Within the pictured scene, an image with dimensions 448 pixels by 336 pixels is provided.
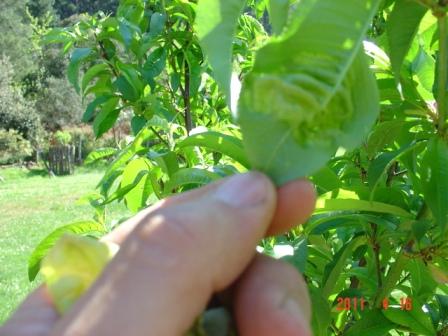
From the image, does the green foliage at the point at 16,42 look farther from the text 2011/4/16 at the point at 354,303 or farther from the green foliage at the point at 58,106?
the text 2011/4/16 at the point at 354,303

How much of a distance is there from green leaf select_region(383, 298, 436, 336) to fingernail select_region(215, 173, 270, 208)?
2.23 ft

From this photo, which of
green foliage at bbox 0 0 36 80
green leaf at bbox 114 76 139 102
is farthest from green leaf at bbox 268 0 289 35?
green foliage at bbox 0 0 36 80

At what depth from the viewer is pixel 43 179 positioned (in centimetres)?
1487

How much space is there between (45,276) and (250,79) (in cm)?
30

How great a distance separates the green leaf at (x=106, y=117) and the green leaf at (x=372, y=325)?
3.53ft

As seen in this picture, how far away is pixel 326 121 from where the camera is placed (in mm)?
614

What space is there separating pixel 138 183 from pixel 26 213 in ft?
28.1

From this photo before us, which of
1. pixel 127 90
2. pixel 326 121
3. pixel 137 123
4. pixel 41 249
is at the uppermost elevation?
pixel 326 121

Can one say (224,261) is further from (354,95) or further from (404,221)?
(404,221)

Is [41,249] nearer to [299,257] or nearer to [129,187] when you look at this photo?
[129,187]

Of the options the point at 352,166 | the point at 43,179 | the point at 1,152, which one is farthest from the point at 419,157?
the point at 1,152

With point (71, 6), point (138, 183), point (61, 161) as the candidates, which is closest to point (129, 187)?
point (138, 183)

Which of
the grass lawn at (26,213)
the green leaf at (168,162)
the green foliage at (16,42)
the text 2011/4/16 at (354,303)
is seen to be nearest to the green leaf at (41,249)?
the green leaf at (168,162)

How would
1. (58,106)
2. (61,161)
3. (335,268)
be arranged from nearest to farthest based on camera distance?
(335,268) < (61,161) < (58,106)
